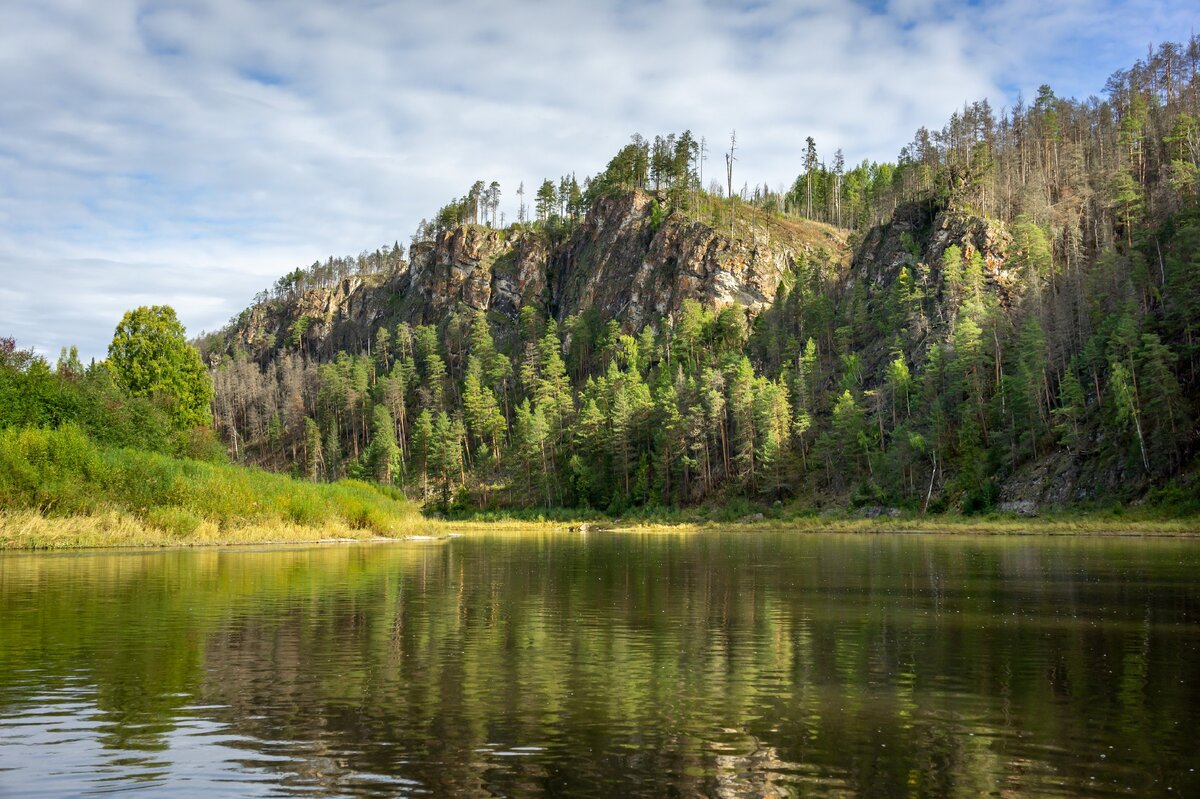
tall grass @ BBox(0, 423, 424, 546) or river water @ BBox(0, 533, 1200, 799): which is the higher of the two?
tall grass @ BBox(0, 423, 424, 546)

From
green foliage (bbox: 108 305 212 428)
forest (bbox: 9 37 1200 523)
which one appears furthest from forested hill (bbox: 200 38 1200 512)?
green foliage (bbox: 108 305 212 428)

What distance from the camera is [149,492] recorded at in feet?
170

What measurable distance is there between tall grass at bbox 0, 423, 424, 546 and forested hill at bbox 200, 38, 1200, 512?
210ft

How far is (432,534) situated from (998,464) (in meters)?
58.9

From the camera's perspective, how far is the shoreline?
46.3m

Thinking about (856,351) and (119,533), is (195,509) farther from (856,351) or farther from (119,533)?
(856,351)

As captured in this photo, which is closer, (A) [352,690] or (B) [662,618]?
(A) [352,690]

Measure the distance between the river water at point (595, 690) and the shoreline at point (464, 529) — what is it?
16938mm

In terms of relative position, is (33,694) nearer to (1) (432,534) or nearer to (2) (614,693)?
(2) (614,693)

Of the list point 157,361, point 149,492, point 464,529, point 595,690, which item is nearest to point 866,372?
point 464,529

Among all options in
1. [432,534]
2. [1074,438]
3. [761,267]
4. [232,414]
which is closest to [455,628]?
[432,534]

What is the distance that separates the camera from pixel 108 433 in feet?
209

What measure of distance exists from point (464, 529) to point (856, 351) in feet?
208

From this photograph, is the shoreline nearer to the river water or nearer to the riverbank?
the riverbank
